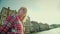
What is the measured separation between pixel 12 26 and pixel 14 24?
3 centimetres

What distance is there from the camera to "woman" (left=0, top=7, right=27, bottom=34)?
5.77ft

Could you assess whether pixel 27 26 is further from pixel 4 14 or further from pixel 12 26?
pixel 4 14

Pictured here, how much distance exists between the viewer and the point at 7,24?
1.77 m

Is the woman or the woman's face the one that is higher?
the woman's face

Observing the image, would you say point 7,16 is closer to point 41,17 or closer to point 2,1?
point 2,1

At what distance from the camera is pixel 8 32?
176cm

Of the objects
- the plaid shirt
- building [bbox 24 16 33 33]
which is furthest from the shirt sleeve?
building [bbox 24 16 33 33]

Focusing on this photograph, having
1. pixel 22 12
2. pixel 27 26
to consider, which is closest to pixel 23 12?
pixel 22 12

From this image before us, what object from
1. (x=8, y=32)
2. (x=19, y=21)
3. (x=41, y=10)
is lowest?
(x=8, y=32)

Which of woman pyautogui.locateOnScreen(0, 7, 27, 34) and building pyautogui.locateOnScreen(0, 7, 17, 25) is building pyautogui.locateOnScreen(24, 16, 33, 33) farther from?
building pyautogui.locateOnScreen(0, 7, 17, 25)

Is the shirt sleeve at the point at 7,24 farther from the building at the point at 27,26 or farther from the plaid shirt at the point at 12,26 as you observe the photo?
the building at the point at 27,26

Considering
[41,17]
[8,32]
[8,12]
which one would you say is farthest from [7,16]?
[41,17]

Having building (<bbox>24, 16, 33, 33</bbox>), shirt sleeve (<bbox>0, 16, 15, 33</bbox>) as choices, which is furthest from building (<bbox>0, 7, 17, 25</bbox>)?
building (<bbox>24, 16, 33, 33</bbox>)

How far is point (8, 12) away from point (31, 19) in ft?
0.84
